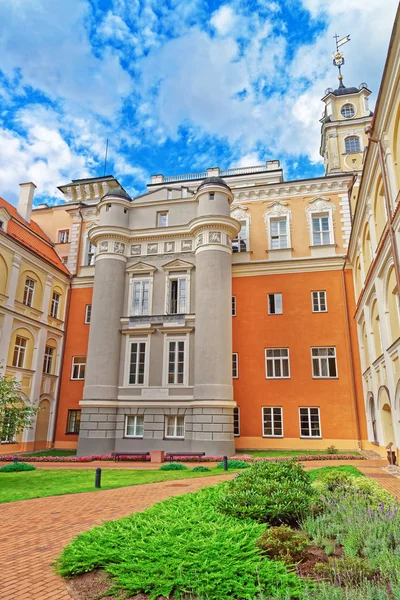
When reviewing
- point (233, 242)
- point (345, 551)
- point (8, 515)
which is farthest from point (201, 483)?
point (233, 242)

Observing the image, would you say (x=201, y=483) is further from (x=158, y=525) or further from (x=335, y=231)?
(x=335, y=231)

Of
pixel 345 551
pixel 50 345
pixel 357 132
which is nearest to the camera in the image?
pixel 345 551

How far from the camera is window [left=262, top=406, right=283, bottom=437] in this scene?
2598cm

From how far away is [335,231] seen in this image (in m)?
29.1

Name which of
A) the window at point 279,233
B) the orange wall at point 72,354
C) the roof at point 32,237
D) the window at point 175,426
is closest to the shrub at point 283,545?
the window at point 175,426

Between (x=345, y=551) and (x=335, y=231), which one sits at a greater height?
(x=335, y=231)

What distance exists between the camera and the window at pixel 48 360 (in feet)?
98.2

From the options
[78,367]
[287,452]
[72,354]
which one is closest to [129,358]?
[78,367]

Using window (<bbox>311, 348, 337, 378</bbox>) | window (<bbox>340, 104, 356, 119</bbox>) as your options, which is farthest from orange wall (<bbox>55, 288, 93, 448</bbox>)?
window (<bbox>340, 104, 356, 119</bbox>)

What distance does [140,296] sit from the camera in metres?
28.2

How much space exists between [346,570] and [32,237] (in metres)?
31.8

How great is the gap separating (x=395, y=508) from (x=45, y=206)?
124ft

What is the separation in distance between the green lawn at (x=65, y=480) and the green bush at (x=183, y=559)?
6417mm

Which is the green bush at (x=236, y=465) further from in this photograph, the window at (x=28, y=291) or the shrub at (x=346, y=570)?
the window at (x=28, y=291)
